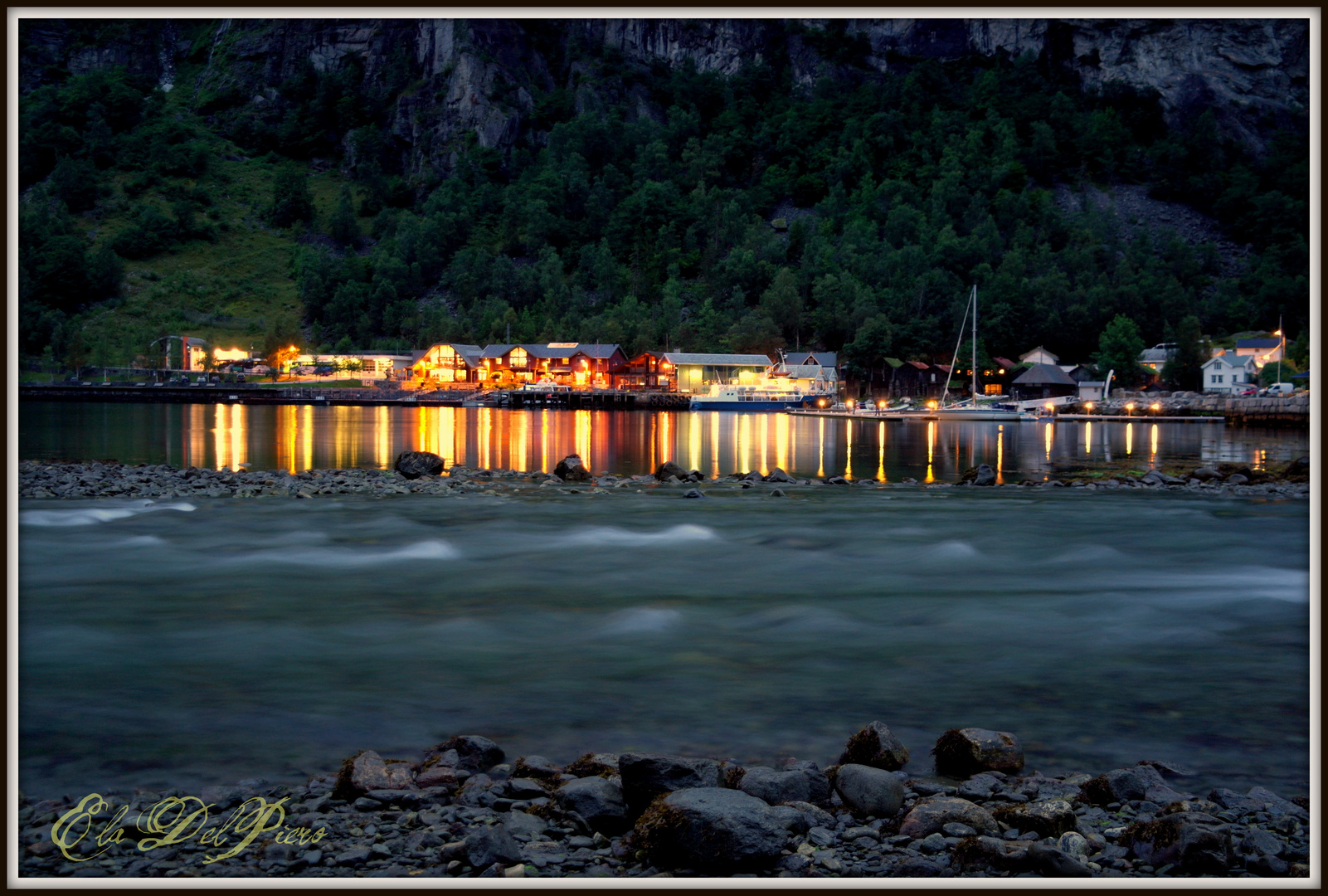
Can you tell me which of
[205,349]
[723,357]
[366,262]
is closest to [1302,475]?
[723,357]

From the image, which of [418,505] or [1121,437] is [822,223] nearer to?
[1121,437]

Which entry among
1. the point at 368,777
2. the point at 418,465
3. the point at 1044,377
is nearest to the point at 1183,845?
the point at 368,777

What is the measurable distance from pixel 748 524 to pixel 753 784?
14.2 metres

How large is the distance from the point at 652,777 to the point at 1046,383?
101m

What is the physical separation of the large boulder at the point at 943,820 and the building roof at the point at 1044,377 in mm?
100360

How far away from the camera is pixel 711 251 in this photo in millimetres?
179875

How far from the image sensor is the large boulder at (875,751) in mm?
7578

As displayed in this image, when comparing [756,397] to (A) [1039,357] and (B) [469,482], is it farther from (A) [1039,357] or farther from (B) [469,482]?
(B) [469,482]

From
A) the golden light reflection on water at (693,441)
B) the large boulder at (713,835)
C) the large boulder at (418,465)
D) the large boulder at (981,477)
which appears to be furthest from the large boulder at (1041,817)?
the golden light reflection on water at (693,441)

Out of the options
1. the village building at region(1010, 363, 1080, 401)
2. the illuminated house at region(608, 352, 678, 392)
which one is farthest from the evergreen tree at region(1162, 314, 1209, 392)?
the illuminated house at region(608, 352, 678, 392)

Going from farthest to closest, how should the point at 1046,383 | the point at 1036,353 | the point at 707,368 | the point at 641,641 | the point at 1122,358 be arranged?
the point at 707,368, the point at 1036,353, the point at 1122,358, the point at 1046,383, the point at 641,641

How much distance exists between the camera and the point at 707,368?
408 ft

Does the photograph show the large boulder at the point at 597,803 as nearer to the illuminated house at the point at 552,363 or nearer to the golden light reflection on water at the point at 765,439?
the golden light reflection on water at the point at 765,439

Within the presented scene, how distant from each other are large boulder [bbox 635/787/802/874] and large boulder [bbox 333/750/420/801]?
6.32 feet
